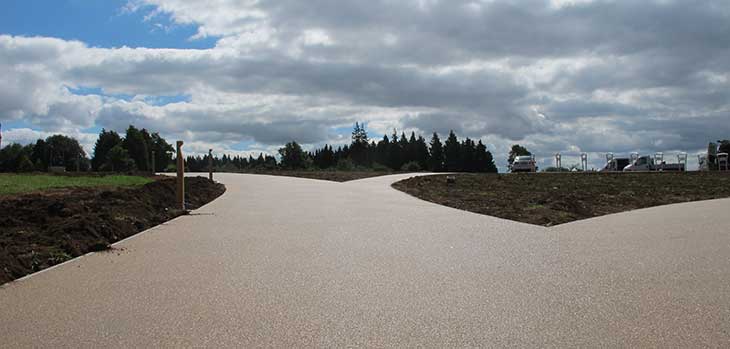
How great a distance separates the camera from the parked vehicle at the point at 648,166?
137ft

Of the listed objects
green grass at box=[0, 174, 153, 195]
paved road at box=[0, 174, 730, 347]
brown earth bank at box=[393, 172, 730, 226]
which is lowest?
paved road at box=[0, 174, 730, 347]

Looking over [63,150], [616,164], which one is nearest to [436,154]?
[616,164]

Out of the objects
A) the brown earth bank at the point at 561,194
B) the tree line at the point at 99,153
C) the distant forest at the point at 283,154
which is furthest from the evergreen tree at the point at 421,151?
the brown earth bank at the point at 561,194

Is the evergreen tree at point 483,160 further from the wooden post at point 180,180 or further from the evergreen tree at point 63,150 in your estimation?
the wooden post at point 180,180

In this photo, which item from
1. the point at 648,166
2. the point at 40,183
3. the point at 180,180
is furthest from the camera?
the point at 648,166

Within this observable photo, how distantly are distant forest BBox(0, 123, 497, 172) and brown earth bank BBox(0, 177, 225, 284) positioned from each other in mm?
73120

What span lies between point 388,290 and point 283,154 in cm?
9030

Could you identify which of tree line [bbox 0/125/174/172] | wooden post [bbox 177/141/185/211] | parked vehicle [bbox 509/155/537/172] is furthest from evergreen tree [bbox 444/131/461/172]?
wooden post [bbox 177/141/185/211]

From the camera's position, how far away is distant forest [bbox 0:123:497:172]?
95.1m

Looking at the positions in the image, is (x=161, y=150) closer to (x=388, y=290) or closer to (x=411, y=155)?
(x=411, y=155)

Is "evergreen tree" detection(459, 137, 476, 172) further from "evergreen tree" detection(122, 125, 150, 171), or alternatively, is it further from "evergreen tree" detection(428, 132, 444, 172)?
"evergreen tree" detection(122, 125, 150, 171)

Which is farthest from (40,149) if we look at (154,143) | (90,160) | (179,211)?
(179,211)

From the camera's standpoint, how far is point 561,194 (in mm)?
19312

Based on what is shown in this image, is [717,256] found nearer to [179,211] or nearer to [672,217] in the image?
[672,217]
